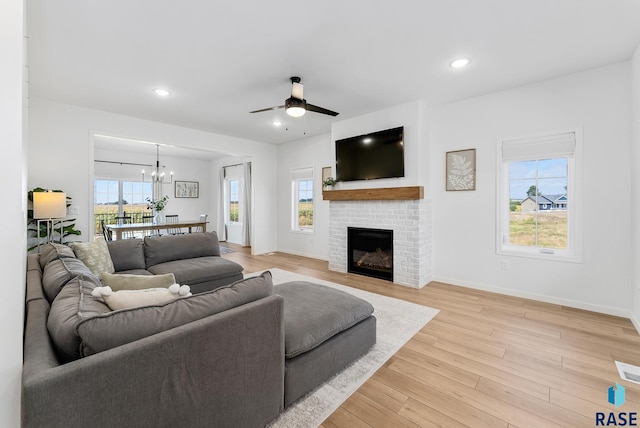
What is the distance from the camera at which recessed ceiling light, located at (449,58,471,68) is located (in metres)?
2.76

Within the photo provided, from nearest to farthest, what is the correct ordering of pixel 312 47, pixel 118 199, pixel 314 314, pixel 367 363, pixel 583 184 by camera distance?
pixel 314 314, pixel 367 363, pixel 312 47, pixel 583 184, pixel 118 199

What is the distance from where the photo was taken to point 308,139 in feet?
19.7

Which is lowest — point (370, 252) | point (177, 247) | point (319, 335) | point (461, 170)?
point (319, 335)

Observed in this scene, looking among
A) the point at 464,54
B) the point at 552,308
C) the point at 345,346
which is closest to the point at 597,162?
the point at 552,308

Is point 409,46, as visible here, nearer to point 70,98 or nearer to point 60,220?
point 70,98

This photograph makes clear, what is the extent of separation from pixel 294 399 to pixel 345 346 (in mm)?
496

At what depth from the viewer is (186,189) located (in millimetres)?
8453

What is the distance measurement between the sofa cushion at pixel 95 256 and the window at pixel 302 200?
3.81m

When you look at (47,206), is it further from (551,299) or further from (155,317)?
(551,299)

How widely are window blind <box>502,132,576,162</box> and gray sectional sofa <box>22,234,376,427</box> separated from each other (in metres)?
3.16

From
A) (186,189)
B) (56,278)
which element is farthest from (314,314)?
(186,189)

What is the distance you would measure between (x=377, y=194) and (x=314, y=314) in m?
2.69

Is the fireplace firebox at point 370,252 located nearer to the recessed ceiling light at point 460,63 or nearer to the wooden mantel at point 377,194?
the wooden mantel at point 377,194

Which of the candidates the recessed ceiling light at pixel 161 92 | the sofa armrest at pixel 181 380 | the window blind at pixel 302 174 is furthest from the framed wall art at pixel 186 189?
the sofa armrest at pixel 181 380
